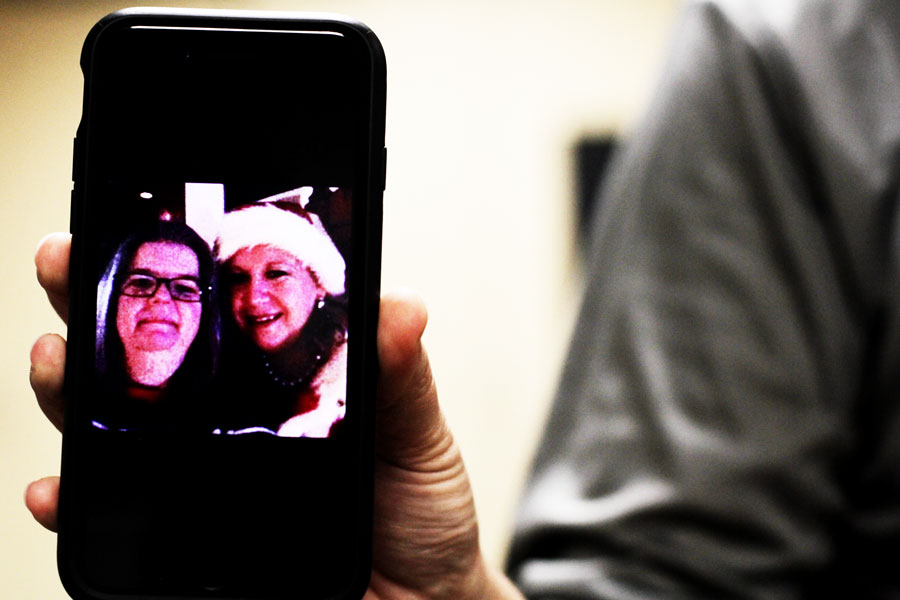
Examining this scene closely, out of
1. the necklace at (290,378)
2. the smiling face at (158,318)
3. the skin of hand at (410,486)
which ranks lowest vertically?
the skin of hand at (410,486)

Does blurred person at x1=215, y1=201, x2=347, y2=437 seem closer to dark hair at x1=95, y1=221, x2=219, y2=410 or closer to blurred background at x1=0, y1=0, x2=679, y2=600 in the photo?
dark hair at x1=95, y1=221, x2=219, y2=410

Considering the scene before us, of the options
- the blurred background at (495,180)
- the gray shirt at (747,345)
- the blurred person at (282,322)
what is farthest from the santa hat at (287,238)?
the blurred background at (495,180)

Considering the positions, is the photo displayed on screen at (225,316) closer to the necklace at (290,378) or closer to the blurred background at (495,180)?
the necklace at (290,378)

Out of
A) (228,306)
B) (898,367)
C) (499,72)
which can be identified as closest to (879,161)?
(898,367)

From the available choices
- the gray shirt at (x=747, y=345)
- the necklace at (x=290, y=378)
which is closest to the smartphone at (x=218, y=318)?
the necklace at (x=290, y=378)

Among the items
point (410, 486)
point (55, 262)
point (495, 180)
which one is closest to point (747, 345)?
point (410, 486)

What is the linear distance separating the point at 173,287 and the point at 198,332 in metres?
0.02

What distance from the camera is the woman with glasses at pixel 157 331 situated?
0.33 metres

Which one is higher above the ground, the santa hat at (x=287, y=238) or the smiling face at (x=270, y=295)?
the santa hat at (x=287, y=238)

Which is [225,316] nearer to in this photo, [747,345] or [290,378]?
[290,378]

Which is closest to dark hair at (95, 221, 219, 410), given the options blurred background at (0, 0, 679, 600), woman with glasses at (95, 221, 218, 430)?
woman with glasses at (95, 221, 218, 430)

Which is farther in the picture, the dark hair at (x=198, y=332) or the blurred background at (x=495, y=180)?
the blurred background at (x=495, y=180)

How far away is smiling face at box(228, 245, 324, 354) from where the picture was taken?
33cm

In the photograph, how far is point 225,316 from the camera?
1.07 ft
